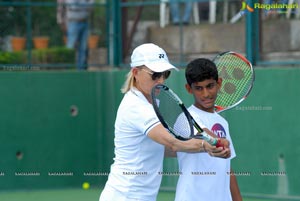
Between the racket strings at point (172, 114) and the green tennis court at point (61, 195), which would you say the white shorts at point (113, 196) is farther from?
the green tennis court at point (61, 195)

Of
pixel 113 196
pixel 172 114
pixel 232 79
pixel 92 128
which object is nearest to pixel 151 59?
pixel 172 114

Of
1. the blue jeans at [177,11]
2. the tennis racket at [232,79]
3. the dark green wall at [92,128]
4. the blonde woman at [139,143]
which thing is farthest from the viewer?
→ the blue jeans at [177,11]

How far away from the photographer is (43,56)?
935cm

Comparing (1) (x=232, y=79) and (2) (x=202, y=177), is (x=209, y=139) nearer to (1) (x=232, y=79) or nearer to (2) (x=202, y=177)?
(2) (x=202, y=177)

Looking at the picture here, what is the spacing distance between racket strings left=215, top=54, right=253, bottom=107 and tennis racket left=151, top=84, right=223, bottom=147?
2.66 ft

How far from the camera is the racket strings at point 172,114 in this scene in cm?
393

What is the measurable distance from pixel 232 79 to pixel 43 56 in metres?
4.75

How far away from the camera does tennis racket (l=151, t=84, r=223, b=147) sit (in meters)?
3.87

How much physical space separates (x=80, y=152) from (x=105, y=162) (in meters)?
0.33

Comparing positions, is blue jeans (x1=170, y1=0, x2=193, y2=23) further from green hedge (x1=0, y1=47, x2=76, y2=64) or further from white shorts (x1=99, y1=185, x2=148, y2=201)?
white shorts (x1=99, y1=185, x2=148, y2=201)

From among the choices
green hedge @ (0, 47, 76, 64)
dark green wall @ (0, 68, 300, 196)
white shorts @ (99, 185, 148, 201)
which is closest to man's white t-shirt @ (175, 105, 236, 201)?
white shorts @ (99, 185, 148, 201)

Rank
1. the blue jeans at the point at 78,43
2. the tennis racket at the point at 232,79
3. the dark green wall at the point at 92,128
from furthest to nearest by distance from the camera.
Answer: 1. the blue jeans at the point at 78,43
2. the dark green wall at the point at 92,128
3. the tennis racket at the point at 232,79

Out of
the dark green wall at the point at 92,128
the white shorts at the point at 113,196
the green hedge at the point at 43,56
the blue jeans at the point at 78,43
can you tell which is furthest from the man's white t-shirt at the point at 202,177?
the blue jeans at the point at 78,43

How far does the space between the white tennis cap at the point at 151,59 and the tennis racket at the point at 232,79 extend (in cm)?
74
